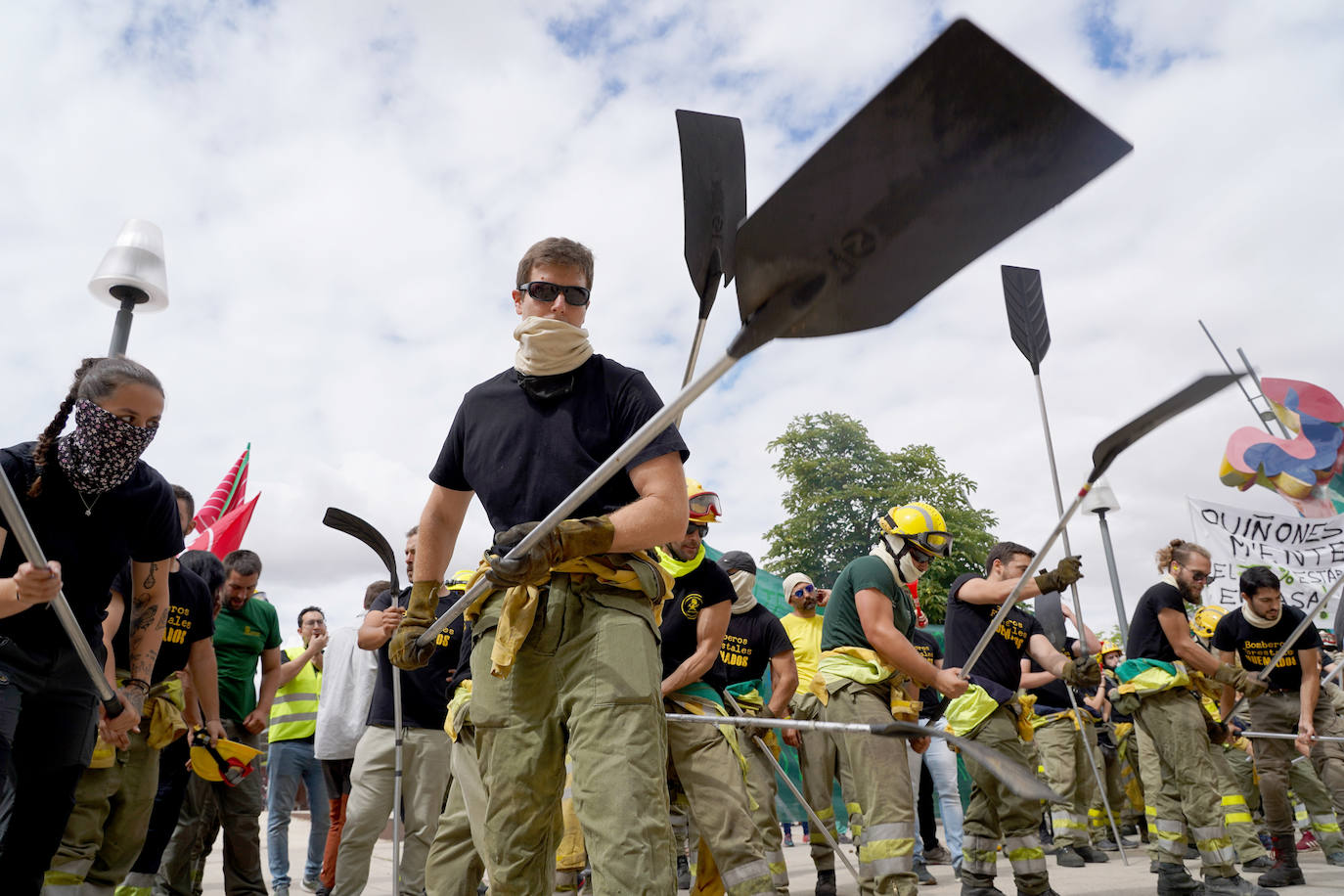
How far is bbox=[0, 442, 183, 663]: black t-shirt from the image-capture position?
129 inches

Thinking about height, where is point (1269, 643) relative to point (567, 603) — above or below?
above

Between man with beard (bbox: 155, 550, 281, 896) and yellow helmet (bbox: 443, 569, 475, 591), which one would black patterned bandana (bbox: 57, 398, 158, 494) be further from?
man with beard (bbox: 155, 550, 281, 896)

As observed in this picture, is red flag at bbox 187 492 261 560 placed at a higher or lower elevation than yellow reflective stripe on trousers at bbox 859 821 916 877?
higher

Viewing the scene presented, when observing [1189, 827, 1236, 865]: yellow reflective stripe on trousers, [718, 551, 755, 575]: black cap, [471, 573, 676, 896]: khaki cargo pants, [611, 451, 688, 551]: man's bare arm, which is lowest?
[1189, 827, 1236, 865]: yellow reflective stripe on trousers

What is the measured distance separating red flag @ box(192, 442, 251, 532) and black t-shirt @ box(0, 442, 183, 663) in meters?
16.1

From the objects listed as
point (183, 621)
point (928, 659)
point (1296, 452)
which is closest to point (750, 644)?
point (928, 659)

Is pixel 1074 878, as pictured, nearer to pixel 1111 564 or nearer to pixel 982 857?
pixel 982 857

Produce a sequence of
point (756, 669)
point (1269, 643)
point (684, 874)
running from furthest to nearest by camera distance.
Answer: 1. point (684, 874)
2. point (1269, 643)
3. point (756, 669)

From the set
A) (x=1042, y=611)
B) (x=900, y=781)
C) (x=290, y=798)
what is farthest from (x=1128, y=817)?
(x=290, y=798)

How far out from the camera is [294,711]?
27.3ft

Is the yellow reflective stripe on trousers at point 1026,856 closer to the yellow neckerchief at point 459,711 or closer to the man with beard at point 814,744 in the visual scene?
the man with beard at point 814,744

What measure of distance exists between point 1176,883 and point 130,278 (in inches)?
284

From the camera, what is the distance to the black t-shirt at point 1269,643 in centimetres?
816

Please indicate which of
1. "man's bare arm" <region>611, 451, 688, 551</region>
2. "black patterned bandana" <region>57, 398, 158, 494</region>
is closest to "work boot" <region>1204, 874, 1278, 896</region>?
"man's bare arm" <region>611, 451, 688, 551</region>
